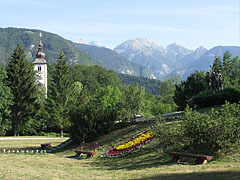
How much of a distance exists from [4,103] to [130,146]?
25673 mm

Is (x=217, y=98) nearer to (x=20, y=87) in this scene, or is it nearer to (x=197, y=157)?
(x=197, y=157)

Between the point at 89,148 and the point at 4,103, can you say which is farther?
the point at 4,103

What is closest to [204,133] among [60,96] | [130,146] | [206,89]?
[130,146]

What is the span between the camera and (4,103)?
37.1m

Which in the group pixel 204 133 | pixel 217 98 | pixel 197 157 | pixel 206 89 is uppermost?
pixel 206 89

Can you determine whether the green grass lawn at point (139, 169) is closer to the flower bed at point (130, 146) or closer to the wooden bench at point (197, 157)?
the wooden bench at point (197, 157)

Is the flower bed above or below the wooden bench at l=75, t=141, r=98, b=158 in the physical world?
above

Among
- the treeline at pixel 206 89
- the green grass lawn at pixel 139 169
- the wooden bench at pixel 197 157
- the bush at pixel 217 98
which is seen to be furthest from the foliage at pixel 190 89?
the wooden bench at pixel 197 157

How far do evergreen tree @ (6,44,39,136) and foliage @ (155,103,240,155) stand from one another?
31.9 meters

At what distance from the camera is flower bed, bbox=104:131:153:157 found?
15.3 m

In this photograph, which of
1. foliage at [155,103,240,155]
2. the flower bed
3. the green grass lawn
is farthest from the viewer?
the flower bed

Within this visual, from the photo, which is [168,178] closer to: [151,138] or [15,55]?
[151,138]

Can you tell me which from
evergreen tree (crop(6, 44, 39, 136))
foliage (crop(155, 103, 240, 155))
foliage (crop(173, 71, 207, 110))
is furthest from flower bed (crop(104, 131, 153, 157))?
evergreen tree (crop(6, 44, 39, 136))

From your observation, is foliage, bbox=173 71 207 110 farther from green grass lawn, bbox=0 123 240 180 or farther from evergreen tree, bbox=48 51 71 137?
green grass lawn, bbox=0 123 240 180
